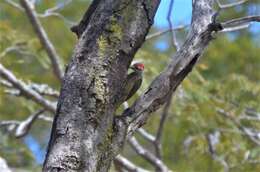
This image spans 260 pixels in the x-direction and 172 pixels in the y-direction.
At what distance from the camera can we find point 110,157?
1.82 m

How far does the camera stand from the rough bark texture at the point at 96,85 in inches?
68.8

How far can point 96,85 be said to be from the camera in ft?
5.96

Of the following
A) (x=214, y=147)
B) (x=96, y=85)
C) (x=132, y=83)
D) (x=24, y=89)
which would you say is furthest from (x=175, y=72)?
(x=214, y=147)

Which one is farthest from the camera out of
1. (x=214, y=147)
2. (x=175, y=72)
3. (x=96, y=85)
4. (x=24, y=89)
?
(x=214, y=147)

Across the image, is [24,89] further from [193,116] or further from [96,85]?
[96,85]

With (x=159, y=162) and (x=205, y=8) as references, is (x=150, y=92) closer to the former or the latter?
(x=205, y=8)

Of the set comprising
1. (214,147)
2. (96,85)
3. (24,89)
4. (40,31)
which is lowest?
(96,85)

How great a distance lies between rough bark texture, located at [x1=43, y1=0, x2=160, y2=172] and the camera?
5.73 ft

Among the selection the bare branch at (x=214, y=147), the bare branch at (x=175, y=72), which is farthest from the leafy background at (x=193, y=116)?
the bare branch at (x=175, y=72)

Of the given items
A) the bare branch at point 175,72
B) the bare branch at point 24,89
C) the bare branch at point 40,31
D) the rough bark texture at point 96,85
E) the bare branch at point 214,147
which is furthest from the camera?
the bare branch at point 214,147

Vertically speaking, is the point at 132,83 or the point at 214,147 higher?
the point at 214,147

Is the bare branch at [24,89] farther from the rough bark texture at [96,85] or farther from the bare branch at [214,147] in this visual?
the rough bark texture at [96,85]

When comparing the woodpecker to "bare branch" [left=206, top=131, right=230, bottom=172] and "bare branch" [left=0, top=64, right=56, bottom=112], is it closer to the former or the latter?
"bare branch" [left=0, top=64, right=56, bottom=112]

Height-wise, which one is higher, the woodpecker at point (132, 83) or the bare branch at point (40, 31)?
the bare branch at point (40, 31)
